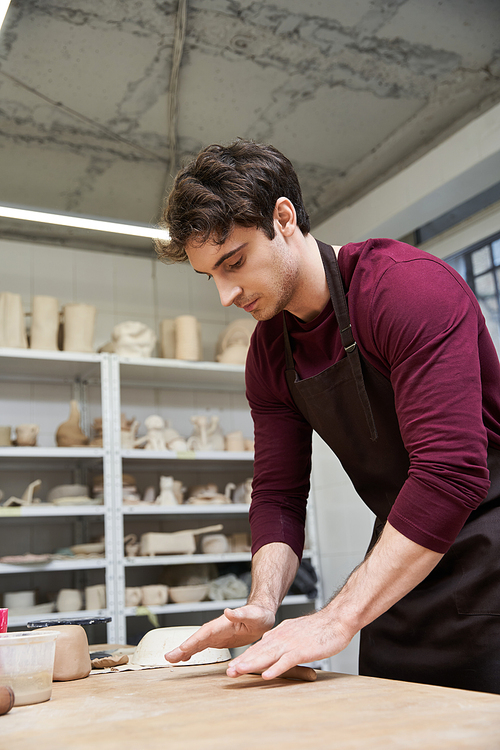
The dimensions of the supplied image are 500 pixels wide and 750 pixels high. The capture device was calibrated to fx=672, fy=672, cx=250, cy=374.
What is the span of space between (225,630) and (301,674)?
0.68 feet

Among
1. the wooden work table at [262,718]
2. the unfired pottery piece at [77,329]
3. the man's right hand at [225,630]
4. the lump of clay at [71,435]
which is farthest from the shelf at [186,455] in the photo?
the wooden work table at [262,718]

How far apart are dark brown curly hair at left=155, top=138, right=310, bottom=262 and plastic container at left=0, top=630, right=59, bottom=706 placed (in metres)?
0.78

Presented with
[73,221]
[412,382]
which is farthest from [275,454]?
[73,221]

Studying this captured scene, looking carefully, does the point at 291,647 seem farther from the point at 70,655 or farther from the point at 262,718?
the point at 70,655

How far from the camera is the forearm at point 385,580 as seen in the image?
3.37 ft

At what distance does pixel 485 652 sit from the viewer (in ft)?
3.88

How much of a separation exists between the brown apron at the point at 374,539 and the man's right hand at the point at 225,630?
1.05 ft

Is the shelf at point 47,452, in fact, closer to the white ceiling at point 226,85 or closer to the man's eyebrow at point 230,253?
the white ceiling at point 226,85

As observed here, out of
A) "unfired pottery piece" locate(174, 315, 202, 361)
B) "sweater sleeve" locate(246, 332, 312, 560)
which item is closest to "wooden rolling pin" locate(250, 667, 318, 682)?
"sweater sleeve" locate(246, 332, 312, 560)

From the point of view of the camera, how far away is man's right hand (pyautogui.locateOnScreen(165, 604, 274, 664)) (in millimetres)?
1134

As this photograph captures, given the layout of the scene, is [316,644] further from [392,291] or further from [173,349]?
[173,349]

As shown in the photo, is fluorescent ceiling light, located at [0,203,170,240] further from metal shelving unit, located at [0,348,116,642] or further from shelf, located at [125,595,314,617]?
shelf, located at [125,595,314,617]

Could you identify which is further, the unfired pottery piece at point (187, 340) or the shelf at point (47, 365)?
the unfired pottery piece at point (187, 340)

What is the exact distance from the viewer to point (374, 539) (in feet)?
4.76
